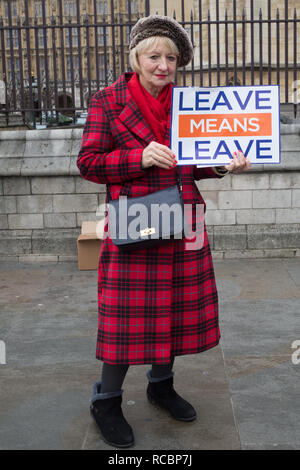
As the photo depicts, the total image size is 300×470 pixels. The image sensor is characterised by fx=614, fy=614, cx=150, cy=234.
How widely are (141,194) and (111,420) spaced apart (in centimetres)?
108

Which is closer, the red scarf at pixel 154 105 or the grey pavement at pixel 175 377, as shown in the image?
the red scarf at pixel 154 105

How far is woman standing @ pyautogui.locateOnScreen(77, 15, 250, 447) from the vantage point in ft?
8.97

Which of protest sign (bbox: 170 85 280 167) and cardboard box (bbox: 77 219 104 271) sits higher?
protest sign (bbox: 170 85 280 167)

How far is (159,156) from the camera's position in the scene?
2578 mm

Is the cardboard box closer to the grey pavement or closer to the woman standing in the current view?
the grey pavement

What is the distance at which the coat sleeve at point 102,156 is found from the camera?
270cm

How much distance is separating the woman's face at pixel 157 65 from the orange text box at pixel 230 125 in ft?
0.72

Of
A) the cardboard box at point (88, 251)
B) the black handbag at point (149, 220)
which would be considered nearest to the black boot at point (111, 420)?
the black handbag at point (149, 220)

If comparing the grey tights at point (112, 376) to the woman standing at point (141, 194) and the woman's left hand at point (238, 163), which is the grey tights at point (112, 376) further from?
the woman's left hand at point (238, 163)

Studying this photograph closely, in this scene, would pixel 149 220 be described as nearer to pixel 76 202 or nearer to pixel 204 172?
pixel 204 172

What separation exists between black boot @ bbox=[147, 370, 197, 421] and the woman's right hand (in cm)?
117

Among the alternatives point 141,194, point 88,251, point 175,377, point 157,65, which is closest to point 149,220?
point 141,194

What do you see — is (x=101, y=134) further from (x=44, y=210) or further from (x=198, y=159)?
(x=44, y=210)

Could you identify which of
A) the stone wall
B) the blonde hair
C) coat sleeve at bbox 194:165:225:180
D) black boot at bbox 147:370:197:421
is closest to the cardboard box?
the stone wall
